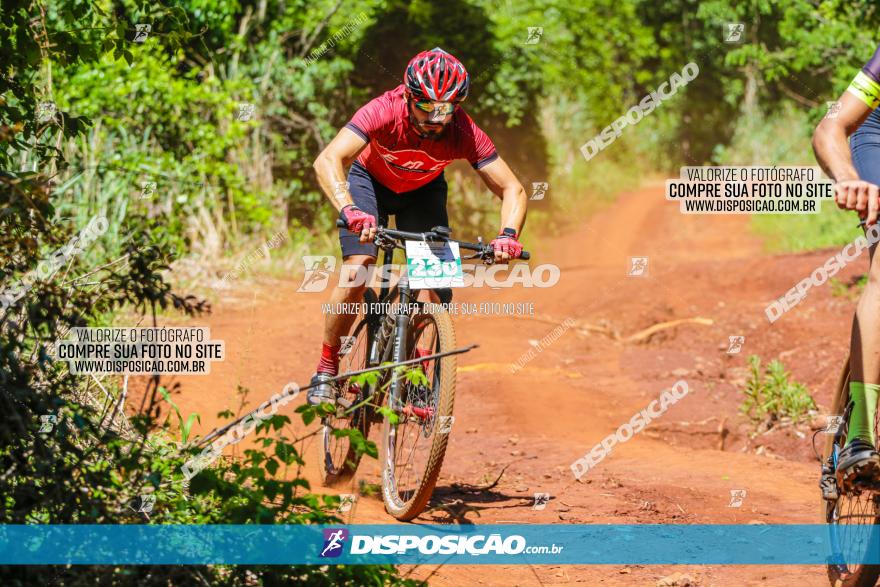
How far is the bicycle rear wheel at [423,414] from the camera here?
5148 mm

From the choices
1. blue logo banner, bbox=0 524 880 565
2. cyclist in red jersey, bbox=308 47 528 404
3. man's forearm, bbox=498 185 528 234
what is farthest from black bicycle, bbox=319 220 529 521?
blue logo banner, bbox=0 524 880 565

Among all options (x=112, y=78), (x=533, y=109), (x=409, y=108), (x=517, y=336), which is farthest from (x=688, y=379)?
(x=533, y=109)

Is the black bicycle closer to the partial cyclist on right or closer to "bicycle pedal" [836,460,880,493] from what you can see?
the partial cyclist on right

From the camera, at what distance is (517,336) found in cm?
1109

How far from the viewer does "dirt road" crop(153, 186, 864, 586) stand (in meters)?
5.66

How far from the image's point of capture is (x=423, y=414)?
212 inches

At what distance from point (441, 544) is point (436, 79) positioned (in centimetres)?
235

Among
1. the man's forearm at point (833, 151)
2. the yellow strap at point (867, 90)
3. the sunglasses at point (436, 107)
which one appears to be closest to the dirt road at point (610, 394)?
the sunglasses at point (436, 107)

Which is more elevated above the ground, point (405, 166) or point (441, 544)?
point (405, 166)

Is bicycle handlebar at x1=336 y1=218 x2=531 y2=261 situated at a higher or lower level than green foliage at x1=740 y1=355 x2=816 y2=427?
higher

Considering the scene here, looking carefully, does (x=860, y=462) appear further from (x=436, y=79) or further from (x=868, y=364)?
(x=436, y=79)

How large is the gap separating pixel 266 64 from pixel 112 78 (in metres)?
3.40

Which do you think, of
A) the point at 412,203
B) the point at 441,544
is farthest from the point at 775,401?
the point at 441,544

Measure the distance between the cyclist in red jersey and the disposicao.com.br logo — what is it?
105 cm
